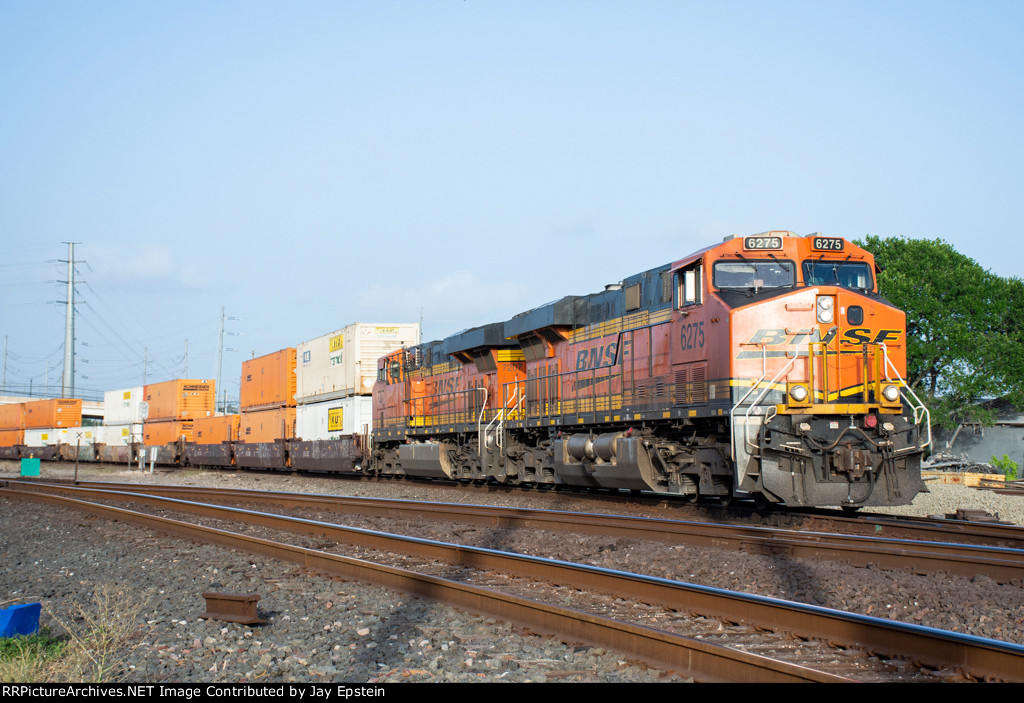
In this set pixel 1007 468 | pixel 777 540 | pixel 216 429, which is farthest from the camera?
pixel 216 429

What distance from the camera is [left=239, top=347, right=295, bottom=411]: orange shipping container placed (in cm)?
3106

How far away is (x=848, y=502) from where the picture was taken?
1062cm

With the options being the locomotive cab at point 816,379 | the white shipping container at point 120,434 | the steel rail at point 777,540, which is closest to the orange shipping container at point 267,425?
the white shipping container at point 120,434

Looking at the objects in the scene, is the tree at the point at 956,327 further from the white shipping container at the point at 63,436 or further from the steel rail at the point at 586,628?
the white shipping container at the point at 63,436

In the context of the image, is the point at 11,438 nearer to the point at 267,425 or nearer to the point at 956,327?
the point at 267,425

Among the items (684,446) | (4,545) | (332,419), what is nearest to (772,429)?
(684,446)

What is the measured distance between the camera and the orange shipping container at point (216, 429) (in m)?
34.3

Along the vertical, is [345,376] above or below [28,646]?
above

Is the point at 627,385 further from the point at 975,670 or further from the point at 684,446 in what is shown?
the point at 975,670

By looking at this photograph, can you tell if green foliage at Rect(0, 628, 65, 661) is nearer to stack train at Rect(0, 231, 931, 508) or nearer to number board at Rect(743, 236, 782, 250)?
stack train at Rect(0, 231, 931, 508)

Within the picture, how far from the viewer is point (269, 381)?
3294 centimetres

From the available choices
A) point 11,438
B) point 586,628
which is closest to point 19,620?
point 586,628

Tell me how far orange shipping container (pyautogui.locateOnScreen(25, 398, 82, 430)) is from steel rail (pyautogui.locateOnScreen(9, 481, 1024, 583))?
39.0m

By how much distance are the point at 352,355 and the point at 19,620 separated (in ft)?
69.4
